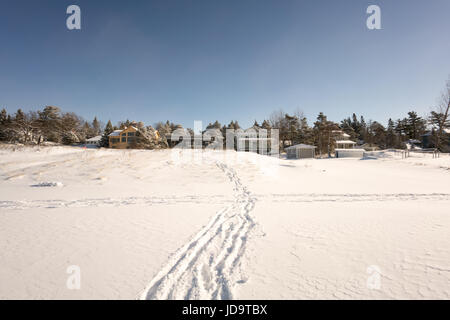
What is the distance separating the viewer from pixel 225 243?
4.69 meters

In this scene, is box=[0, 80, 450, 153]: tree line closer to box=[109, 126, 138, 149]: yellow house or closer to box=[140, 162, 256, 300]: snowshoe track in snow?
box=[109, 126, 138, 149]: yellow house

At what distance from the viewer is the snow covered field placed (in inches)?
121

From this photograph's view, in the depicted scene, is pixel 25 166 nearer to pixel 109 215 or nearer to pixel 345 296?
pixel 109 215

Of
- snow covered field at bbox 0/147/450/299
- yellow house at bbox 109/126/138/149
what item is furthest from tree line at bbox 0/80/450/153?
snow covered field at bbox 0/147/450/299

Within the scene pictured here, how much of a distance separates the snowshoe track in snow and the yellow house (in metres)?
44.9

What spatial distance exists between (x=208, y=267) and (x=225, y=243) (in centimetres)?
106

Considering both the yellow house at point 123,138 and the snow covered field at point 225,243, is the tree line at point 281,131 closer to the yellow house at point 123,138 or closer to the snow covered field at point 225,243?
the yellow house at point 123,138

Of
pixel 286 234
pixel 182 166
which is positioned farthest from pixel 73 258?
pixel 182 166

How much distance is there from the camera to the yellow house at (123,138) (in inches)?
1735

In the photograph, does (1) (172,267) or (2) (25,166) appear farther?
(2) (25,166)

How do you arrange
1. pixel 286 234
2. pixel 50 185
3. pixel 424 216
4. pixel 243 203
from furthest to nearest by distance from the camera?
pixel 50 185 → pixel 243 203 → pixel 424 216 → pixel 286 234

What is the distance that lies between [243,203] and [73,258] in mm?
6148

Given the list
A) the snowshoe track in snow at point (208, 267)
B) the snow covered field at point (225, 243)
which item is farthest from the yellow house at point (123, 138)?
the snowshoe track in snow at point (208, 267)
